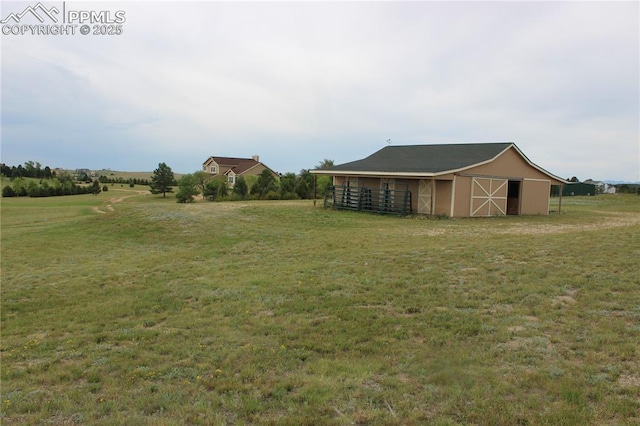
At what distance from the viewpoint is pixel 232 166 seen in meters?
62.2

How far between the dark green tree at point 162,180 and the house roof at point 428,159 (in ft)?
94.4

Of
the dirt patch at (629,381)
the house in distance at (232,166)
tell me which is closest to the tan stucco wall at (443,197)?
the dirt patch at (629,381)

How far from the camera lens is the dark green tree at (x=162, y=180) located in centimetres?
Result: 4800

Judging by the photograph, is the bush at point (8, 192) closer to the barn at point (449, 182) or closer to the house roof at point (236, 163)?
the house roof at point (236, 163)

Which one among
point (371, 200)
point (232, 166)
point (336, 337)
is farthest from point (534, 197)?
point (232, 166)

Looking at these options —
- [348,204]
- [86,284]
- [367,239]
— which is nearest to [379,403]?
[86,284]

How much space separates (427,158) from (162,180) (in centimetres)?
3372

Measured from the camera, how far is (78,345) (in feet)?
18.0

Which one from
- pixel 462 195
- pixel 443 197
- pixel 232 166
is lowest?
pixel 443 197

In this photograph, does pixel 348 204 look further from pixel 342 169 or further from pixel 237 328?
pixel 237 328

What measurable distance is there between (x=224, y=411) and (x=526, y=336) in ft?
11.2

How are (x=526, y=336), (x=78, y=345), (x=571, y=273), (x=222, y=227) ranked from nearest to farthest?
(x=526, y=336), (x=78, y=345), (x=571, y=273), (x=222, y=227)

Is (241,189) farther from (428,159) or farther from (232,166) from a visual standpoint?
(232,166)

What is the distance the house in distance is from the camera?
5994 centimetres
